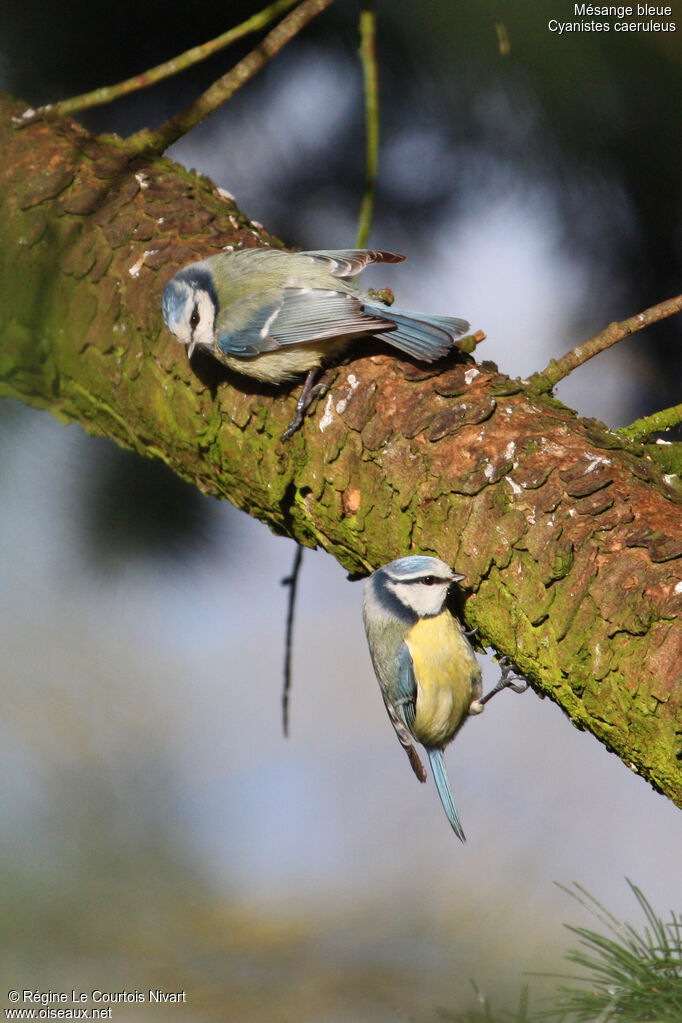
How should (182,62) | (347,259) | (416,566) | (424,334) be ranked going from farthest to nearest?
(347,259)
(182,62)
(424,334)
(416,566)

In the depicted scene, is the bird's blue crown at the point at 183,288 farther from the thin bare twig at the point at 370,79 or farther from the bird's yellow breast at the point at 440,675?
the bird's yellow breast at the point at 440,675

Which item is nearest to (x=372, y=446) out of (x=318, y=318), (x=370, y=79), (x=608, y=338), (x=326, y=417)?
(x=326, y=417)

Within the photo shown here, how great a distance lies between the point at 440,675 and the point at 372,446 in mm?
402

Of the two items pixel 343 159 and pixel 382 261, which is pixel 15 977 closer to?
pixel 382 261

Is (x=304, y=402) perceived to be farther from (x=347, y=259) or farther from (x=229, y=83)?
(x=229, y=83)

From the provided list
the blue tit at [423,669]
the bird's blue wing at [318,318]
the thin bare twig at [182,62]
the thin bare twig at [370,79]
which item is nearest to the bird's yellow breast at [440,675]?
the blue tit at [423,669]

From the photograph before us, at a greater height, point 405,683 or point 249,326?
point 249,326

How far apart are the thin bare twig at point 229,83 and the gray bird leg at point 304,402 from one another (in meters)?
0.56

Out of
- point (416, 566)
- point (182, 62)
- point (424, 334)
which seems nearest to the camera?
point (416, 566)

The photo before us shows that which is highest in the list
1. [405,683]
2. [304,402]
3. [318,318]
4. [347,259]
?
[347,259]

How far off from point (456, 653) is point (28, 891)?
2.21 ft

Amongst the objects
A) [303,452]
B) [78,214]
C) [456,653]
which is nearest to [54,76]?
[78,214]

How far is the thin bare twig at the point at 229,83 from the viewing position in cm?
135

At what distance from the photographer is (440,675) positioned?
51.1 inches
